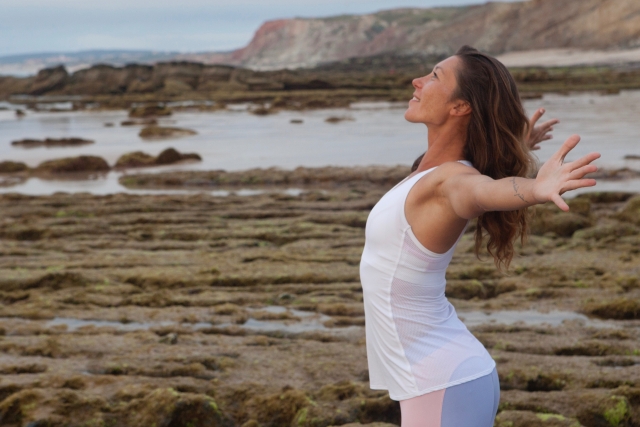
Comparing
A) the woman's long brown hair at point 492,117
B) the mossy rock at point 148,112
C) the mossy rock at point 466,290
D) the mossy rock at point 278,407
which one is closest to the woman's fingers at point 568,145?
the woman's long brown hair at point 492,117

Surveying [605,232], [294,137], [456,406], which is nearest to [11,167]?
[294,137]

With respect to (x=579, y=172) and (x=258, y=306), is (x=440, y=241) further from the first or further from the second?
(x=258, y=306)

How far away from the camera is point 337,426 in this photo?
4594mm

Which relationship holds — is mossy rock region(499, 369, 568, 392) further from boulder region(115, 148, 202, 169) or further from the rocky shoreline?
the rocky shoreline

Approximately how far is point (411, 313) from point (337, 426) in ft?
7.43

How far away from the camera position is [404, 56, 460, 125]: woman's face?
2.65 meters

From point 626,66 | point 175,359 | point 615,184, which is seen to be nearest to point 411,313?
point 175,359

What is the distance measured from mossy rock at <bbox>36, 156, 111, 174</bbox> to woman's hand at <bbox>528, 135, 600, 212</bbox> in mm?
17364

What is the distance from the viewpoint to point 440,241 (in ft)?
8.18

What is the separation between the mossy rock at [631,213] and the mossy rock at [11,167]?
1392 centimetres

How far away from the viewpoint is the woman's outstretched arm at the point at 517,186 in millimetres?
2133

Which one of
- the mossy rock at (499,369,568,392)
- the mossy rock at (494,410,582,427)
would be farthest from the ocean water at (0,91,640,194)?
the mossy rock at (494,410,582,427)

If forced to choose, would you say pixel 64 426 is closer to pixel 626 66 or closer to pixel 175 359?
pixel 175 359

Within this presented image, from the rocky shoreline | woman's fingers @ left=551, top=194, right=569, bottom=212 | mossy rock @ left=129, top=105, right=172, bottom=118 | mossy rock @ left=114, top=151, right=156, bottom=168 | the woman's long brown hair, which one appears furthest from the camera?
the rocky shoreline
